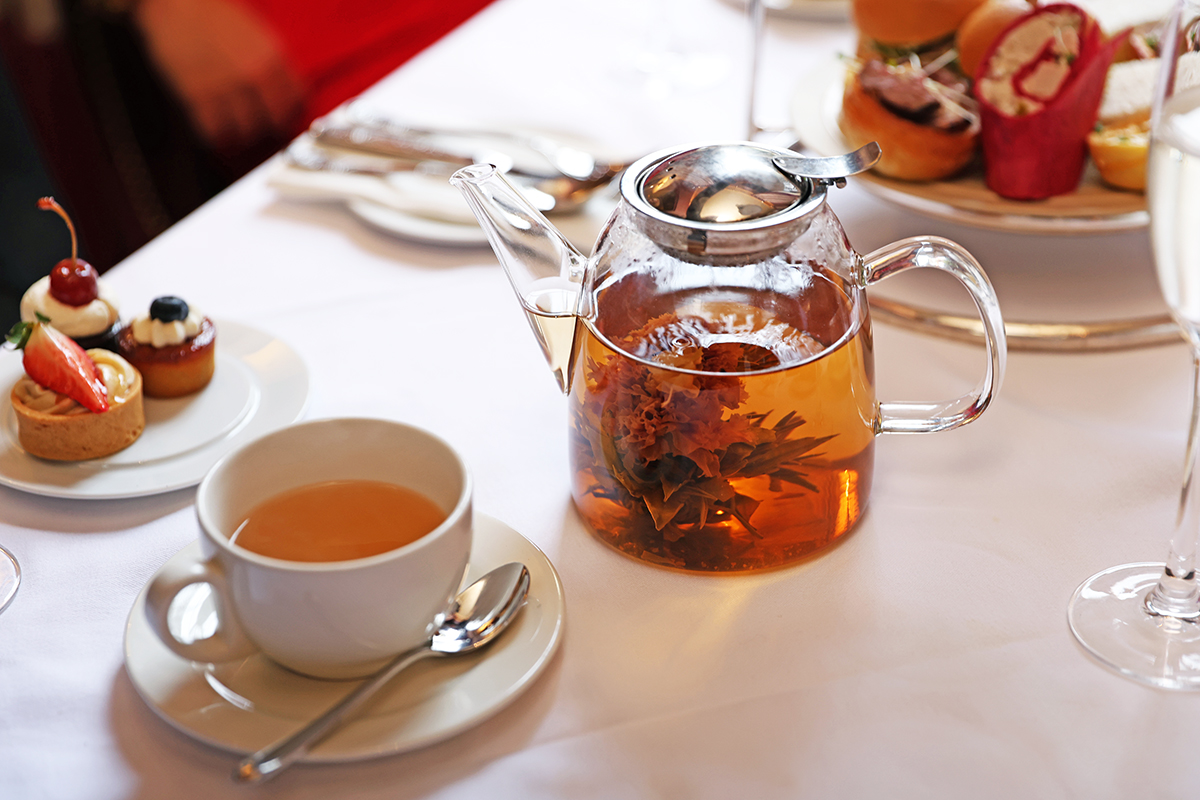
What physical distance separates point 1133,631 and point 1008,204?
36 centimetres

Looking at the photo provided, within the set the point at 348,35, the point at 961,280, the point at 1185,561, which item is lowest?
the point at 348,35

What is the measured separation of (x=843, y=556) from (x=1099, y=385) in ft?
0.92


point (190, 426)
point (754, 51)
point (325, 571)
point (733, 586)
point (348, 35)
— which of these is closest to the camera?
point (325, 571)

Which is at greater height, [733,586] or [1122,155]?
[1122,155]

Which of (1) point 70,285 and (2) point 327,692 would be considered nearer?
(2) point 327,692

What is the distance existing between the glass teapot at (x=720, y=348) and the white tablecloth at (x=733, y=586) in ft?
0.13

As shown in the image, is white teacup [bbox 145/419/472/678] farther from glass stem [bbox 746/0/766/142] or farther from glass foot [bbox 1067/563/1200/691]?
glass stem [bbox 746/0/766/142]

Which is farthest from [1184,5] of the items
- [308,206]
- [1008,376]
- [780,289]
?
[308,206]

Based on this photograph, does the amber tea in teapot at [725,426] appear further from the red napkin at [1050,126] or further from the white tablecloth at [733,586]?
the red napkin at [1050,126]

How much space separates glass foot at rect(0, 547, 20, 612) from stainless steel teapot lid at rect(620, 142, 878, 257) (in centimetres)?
41

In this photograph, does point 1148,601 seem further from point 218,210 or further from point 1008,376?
point 218,210

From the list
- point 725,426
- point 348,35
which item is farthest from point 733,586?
point 348,35

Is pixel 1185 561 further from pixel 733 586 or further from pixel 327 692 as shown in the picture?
pixel 327 692

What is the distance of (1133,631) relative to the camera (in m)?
0.55
